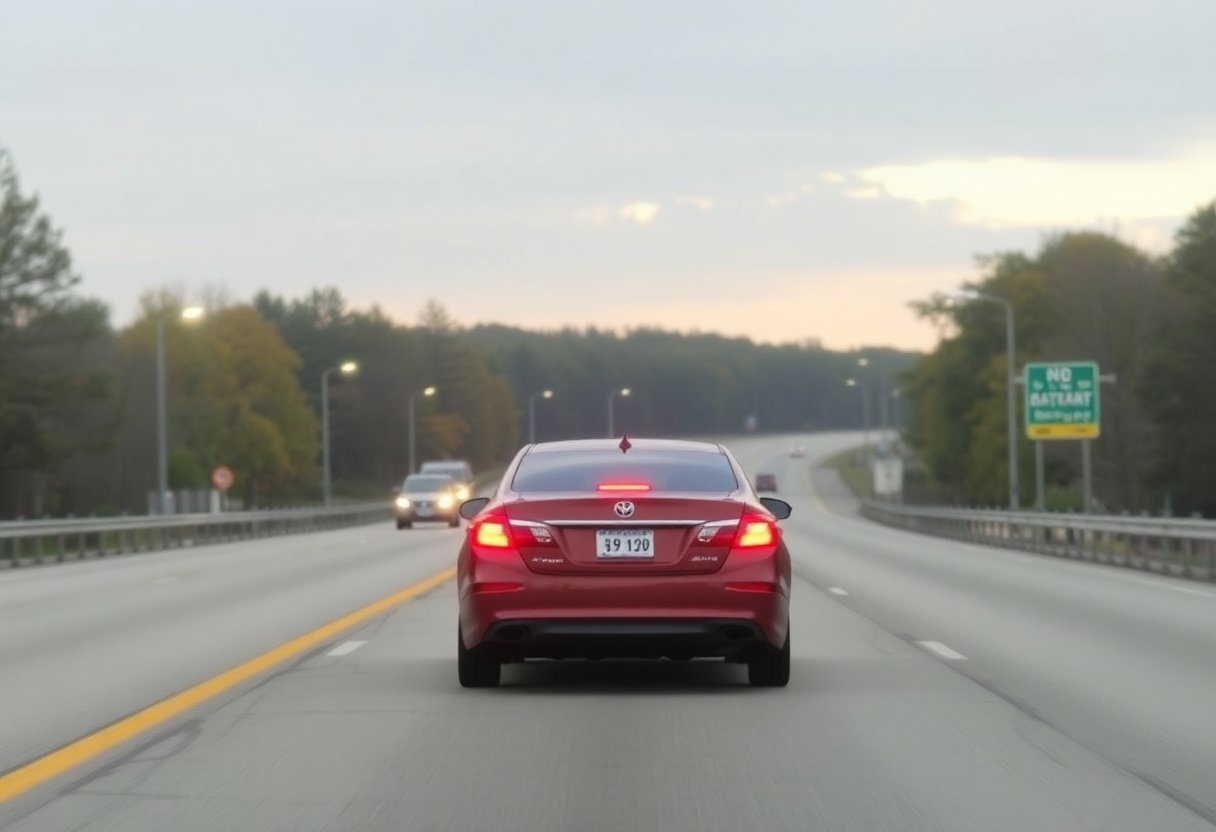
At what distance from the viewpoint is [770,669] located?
1232 cm

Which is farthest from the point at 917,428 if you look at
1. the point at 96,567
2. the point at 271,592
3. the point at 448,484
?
the point at 271,592

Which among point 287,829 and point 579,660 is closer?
point 287,829

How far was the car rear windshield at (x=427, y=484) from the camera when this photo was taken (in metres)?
58.1

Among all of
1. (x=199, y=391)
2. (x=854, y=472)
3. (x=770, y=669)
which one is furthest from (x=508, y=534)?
(x=854, y=472)

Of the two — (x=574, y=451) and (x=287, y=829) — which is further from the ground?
(x=574, y=451)

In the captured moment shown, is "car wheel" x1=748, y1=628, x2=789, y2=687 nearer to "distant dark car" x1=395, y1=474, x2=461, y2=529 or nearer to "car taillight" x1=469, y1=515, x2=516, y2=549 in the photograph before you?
"car taillight" x1=469, y1=515, x2=516, y2=549

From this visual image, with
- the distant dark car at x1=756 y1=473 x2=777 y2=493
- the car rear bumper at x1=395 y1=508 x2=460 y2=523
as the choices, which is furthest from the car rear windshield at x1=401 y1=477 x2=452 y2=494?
the distant dark car at x1=756 y1=473 x2=777 y2=493

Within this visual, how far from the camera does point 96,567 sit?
34125mm

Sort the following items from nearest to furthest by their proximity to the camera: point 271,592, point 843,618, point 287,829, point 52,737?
point 287,829 → point 52,737 → point 843,618 → point 271,592

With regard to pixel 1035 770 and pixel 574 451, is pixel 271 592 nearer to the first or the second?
pixel 574 451

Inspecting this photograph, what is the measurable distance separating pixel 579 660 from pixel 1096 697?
148 inches

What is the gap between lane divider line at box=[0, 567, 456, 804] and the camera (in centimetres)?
902

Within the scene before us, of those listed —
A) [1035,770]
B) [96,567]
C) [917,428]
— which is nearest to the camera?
[1035,770]

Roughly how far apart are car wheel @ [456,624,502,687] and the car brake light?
5.43 ft
